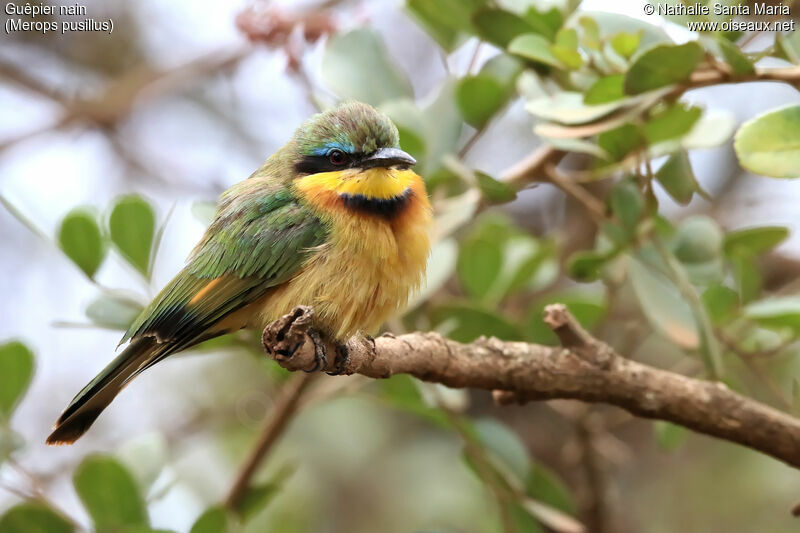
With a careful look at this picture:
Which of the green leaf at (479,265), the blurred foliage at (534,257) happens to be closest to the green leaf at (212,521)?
the blurred foliage at (534,257)

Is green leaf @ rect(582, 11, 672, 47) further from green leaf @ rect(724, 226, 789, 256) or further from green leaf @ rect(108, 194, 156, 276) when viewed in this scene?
green leaf @ rect(108, 194, 156, 276)

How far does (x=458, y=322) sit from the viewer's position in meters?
2.46

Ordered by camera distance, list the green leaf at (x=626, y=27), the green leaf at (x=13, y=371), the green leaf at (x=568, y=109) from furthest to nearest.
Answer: the green leaf at (x=13, y=371), the green leaf at (x=626, y=27), the green leaf at (x=568, y=109)

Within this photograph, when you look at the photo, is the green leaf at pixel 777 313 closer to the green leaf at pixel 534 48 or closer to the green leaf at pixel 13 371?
the green leaf at pixel 534 48

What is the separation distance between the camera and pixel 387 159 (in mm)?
2285

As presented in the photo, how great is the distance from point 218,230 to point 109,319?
0.36m

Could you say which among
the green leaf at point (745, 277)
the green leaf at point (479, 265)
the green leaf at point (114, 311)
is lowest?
the green leaf at point (479, 265)

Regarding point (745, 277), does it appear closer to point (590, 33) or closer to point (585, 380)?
point (585, 380)

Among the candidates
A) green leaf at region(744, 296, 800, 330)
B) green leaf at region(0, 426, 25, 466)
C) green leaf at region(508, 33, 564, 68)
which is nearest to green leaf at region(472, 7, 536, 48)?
green leaf at region(508, 33, 564, 68)

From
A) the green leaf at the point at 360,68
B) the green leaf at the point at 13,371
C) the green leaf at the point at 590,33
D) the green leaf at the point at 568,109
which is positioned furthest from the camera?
the green leaf at the point at 360,68

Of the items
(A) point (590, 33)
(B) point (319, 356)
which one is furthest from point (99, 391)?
(A) point (590, 33)

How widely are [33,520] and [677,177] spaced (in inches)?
70.7

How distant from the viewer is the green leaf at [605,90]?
2.04 metres

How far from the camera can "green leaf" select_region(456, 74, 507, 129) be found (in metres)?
2.47
